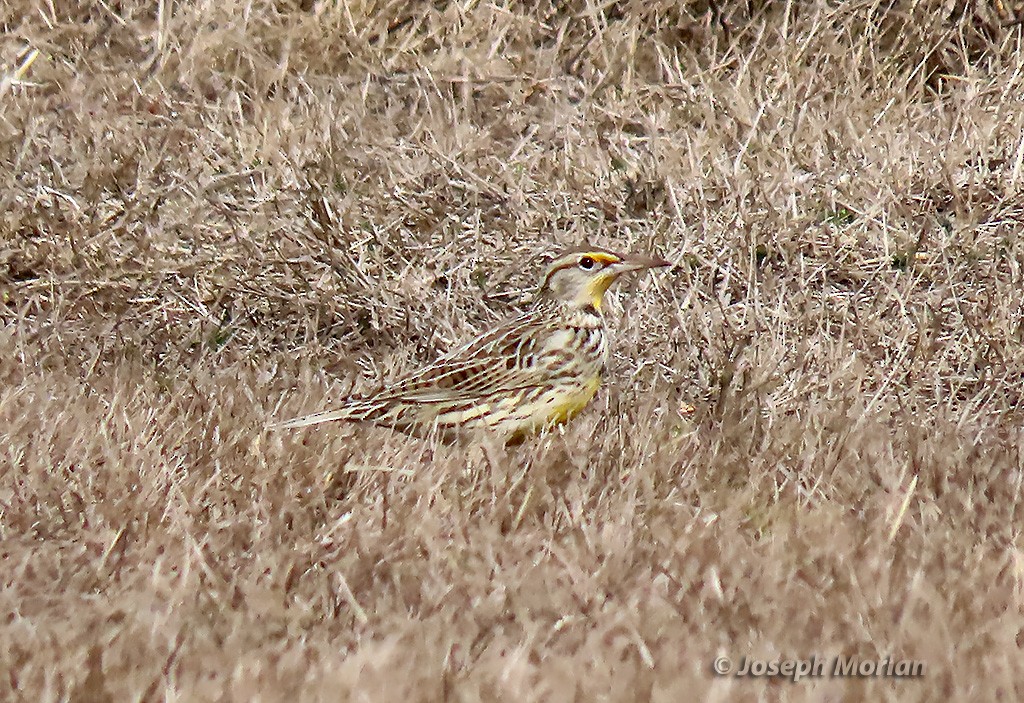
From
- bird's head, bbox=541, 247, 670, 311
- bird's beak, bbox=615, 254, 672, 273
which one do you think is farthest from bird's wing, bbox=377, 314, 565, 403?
bird's beak, bbox=615, 254, 672, 273

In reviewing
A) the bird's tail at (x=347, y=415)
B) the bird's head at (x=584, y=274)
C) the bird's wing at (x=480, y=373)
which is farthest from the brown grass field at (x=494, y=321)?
A: the bird's head at (x=584, y=274)

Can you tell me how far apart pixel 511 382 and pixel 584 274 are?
611 mm

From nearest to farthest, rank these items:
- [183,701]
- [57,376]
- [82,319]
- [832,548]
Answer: [183,701]
[832,548]
[57,376]
[82,319]

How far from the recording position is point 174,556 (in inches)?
170

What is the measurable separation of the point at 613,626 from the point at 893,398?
8.70 feet

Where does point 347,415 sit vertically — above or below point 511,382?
above

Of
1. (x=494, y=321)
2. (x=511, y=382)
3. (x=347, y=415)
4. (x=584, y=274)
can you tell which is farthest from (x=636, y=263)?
(x=494, y=321)

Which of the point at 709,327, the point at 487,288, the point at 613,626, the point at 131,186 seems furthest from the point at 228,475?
the point at 131,186

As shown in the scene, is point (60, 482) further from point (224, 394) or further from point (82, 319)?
point (82, 319)

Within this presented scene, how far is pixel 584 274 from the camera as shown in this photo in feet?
20.5

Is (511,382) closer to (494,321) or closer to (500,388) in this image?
(500,388)

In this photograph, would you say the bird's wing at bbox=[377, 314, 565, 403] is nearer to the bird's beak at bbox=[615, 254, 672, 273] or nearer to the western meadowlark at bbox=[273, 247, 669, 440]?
the western meadowlark at bbox=[273, 247, 669, 440]

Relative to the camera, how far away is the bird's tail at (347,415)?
18.2ft

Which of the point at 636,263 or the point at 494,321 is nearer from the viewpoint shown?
the point at 636,263
